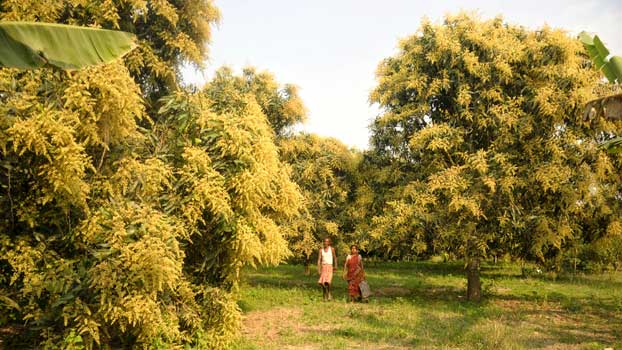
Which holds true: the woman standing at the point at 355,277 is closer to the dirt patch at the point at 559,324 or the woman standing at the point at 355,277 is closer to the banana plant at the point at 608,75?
the dirt patch at the point at 559,324

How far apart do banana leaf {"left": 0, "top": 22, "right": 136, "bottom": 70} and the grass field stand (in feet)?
20.0

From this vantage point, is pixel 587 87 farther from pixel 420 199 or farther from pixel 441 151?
pixel 420 199

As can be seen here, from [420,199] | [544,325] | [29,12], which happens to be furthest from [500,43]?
[29,12]

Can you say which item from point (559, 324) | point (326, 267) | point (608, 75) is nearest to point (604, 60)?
point (608, 75)

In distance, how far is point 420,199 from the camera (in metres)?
13.1

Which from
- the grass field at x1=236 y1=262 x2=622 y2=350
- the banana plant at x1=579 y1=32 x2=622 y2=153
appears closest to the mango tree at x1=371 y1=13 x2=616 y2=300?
the grass field at x1=236 y1=262 x2=622 y2=350

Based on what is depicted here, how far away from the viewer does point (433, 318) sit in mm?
11617

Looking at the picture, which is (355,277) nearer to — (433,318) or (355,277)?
(355,277)

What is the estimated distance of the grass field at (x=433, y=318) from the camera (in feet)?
30.5

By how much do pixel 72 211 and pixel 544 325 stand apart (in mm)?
10258

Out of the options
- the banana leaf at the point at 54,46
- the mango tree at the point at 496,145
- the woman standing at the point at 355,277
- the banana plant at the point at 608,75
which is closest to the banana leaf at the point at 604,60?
the banana plant at the point at 608,75

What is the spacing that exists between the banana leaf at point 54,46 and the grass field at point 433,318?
6.09 m

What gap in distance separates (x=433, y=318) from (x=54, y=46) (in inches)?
395

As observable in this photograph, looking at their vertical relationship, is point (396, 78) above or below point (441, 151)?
above
